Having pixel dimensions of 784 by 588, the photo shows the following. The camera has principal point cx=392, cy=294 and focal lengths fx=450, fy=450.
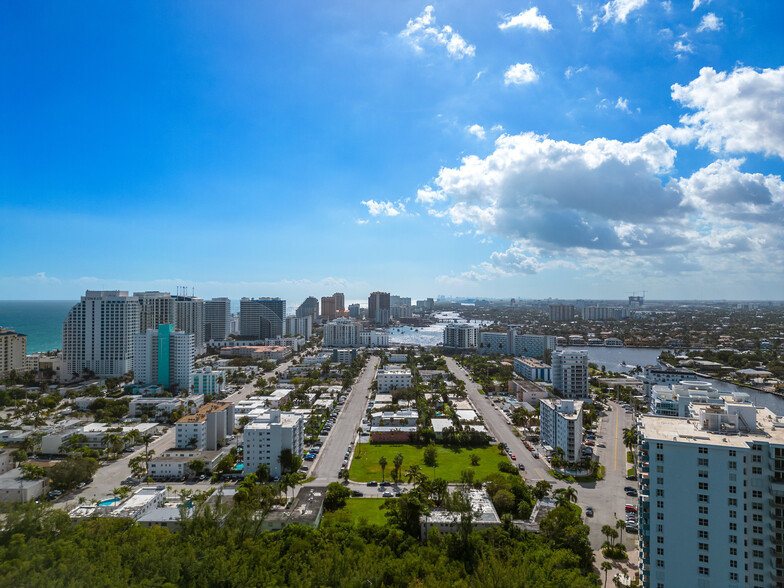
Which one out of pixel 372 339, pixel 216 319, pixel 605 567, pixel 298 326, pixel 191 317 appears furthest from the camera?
pixel 298 326

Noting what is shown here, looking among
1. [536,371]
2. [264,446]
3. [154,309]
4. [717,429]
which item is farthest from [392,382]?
[154,309]

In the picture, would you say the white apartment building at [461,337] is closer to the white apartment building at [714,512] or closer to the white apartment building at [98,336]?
the white apartment building at [98,336]

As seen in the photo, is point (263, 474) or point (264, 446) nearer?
point (263, 474)

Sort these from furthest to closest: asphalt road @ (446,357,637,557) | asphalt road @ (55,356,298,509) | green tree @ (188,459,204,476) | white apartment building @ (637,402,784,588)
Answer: green tree @ (188,459,204,476), asphalt road @ (55,356,298,509), asphalt road @ (446,357,637,557), white apartment building @ (637,402,784,588)

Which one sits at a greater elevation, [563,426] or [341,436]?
[563,426]

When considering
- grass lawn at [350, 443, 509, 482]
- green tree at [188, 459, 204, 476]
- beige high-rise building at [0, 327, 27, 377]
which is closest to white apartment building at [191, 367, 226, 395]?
beige high-rise building at [0, 327, 27, 377]

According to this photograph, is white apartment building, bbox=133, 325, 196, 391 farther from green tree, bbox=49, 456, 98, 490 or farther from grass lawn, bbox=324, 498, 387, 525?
grass lawn, bbox=324, 498, 387, 525

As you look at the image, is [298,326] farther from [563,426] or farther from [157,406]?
[563,426]
